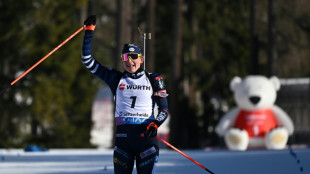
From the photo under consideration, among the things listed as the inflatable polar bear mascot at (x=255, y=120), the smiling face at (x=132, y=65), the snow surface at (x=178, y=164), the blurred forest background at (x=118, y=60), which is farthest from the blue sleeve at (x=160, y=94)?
the blurred forest background at (x=118, y=60)

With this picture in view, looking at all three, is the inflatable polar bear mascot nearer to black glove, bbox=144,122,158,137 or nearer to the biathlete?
the biathlete

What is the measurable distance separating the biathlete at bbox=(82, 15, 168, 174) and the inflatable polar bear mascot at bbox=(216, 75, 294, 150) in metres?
9.84

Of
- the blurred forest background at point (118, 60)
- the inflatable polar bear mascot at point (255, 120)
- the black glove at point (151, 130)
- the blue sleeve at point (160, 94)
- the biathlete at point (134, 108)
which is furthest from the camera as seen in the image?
the blurred forest background at point (118, 60)

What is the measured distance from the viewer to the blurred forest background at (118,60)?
2242 cm

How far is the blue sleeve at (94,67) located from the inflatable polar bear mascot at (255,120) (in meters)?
9.84

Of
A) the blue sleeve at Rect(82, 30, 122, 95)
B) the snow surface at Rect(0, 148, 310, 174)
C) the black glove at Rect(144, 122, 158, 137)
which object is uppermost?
the blue sleeve at Rect(82, 30, 122, 95)

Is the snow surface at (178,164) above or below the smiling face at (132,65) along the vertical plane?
below

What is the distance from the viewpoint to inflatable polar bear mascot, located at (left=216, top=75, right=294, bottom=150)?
16766 millimetres

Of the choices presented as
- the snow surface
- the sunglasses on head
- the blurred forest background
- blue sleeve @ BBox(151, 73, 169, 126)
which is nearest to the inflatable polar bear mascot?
the snow surface

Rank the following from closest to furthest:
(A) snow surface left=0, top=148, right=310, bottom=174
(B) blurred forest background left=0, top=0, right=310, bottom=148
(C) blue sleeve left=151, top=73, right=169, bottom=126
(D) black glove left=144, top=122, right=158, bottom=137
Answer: (D) black glove left=144, top=122, right=158, bottom=137
(C) blue sleeve left=151, top=73, right=169, bottom=126
(A) snow surface left=0, top=148, right=310, bottom=174
(B) blurred forest background left=0, top=0, right=310, bottom=148

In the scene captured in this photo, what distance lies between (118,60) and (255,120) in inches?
229

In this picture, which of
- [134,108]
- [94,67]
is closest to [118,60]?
[94,67]

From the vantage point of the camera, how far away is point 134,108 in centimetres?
702

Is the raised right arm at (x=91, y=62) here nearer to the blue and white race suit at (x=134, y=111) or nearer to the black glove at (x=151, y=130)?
the blue and white race suit at (x=134, y=111)
